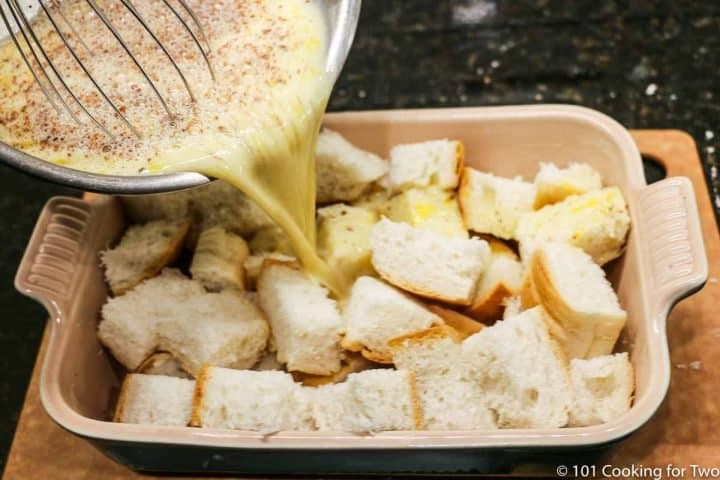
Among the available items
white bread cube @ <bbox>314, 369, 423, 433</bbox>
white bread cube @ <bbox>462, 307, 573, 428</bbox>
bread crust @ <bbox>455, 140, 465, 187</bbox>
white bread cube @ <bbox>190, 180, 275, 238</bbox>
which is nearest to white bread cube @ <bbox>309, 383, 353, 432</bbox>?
white bread cube @ <bbox>314, 369, 423, 433</bbox>

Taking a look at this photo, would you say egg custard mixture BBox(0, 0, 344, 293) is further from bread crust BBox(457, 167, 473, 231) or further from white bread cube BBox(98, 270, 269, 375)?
bread crust BBox(457, 167, 473, 231)

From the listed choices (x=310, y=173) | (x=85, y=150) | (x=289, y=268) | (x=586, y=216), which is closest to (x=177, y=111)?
(x=85, y=150)

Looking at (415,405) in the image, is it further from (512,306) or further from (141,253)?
(141,253)

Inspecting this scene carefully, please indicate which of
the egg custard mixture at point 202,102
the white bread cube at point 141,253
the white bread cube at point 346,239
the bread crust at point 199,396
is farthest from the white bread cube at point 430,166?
the bread crust at point 199,396

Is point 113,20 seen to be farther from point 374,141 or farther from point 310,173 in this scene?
point 374,141

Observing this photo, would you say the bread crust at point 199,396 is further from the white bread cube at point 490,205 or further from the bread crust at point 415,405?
the white bread cube at point 490,205

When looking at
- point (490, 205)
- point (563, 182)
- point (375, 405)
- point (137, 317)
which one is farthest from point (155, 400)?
point (563, 182)
